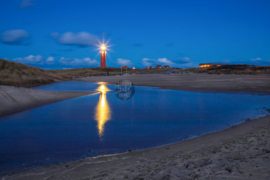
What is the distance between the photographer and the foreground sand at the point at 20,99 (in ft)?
36.2

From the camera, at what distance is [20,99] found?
12430mm

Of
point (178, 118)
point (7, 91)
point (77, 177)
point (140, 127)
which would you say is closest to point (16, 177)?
point (77, 177)

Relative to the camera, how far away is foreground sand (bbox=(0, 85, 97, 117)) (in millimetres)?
11035

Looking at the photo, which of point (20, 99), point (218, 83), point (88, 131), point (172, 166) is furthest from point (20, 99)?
point (218, 83)

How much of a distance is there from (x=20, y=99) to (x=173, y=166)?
452 inches

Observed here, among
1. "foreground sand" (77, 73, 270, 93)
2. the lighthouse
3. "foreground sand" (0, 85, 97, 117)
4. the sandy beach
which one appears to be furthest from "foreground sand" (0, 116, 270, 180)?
the lighthouse

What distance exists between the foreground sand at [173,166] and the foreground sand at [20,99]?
7.50 meters

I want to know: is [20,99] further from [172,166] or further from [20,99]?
[172,166]

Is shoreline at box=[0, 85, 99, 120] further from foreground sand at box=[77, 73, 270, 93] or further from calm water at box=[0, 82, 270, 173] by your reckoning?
foreground sand at box=[77, 73, 270, 93]

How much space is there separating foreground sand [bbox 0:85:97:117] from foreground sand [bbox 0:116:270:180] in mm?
7504

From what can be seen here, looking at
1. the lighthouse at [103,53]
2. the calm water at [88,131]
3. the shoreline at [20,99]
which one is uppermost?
the lighthouse at [103,53]

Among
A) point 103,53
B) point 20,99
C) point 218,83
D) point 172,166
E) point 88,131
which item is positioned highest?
point 103,53

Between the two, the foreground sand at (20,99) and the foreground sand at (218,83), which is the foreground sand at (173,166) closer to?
the foreground sand at (20,99)

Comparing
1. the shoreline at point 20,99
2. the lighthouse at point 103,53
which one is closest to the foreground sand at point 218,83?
the shoreline at point 20,99
